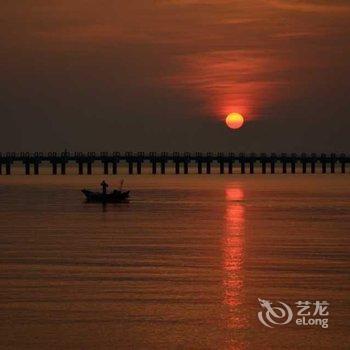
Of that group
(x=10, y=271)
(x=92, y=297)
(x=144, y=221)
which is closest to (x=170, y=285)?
(x=92, y=297)

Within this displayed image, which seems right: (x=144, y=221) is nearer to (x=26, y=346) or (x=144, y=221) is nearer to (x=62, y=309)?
(x=62, y=309)

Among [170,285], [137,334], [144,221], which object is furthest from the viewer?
[144,221]

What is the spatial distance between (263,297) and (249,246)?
44.5 feet

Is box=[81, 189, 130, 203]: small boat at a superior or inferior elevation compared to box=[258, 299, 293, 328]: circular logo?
superior

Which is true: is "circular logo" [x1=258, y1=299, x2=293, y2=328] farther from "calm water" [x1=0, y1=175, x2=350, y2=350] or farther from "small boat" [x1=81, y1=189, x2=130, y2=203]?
"small boat" [x1=81, y1=189, x2=130, y2=203]

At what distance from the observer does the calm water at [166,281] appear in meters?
20.5

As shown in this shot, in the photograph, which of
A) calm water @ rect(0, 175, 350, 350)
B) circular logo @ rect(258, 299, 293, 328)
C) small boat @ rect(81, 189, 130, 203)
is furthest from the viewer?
small boat @ rect(81, 189, 130, 203)

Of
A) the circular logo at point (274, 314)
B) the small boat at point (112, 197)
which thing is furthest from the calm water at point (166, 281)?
the small boat at point (112, 197)

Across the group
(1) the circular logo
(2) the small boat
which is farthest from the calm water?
(2) the small boat

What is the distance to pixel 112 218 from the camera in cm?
5525

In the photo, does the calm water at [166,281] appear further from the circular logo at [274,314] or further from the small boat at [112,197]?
the small boat at [112,197]

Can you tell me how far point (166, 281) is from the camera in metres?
27.5

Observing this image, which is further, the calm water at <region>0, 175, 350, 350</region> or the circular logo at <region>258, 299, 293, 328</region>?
the circular logo at <region>258, 299, 293, 328</region>

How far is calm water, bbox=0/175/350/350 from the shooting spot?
20.5 meters
